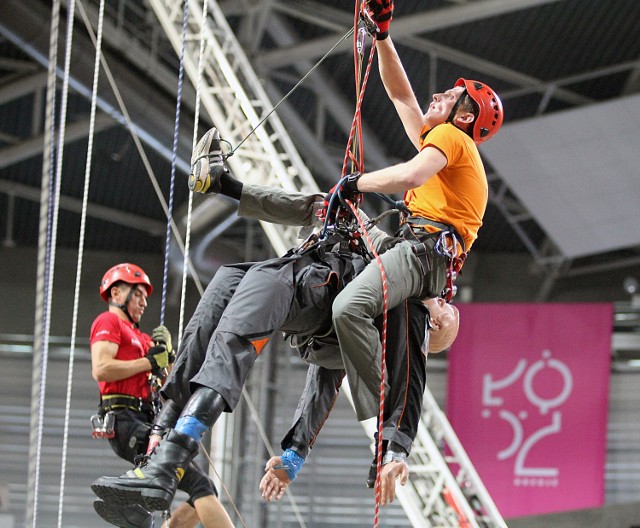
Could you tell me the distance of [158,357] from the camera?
515 cm

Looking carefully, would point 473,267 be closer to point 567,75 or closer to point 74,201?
point 567,75

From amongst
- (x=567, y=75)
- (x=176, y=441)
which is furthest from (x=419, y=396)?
(x=567, y=75)

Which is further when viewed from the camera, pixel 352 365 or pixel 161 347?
pixel 161 347

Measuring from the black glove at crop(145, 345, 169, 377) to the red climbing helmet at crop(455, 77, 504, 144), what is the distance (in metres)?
1.93

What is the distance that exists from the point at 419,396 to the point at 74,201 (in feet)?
35.8

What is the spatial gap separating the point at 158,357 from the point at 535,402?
7.92 meters

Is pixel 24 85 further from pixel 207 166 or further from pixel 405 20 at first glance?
pixel 207 166

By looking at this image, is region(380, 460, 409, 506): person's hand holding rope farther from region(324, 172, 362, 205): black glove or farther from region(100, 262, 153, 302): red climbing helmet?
region(100, 262, 153, 302): red climbing helmet

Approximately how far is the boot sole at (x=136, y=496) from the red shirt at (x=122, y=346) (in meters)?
2.01

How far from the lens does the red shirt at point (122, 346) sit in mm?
5379

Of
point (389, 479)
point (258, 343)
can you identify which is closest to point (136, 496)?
point (258, 343)

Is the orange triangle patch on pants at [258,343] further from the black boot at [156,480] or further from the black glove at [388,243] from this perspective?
the black glove at [388,243]

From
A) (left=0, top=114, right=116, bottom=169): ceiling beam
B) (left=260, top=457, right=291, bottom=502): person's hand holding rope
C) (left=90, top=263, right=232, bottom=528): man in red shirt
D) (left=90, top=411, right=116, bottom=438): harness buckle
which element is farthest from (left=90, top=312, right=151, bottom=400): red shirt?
(left=0, top=114, right=116, bottom=169): ceiling beam

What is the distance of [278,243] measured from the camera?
8.44m
